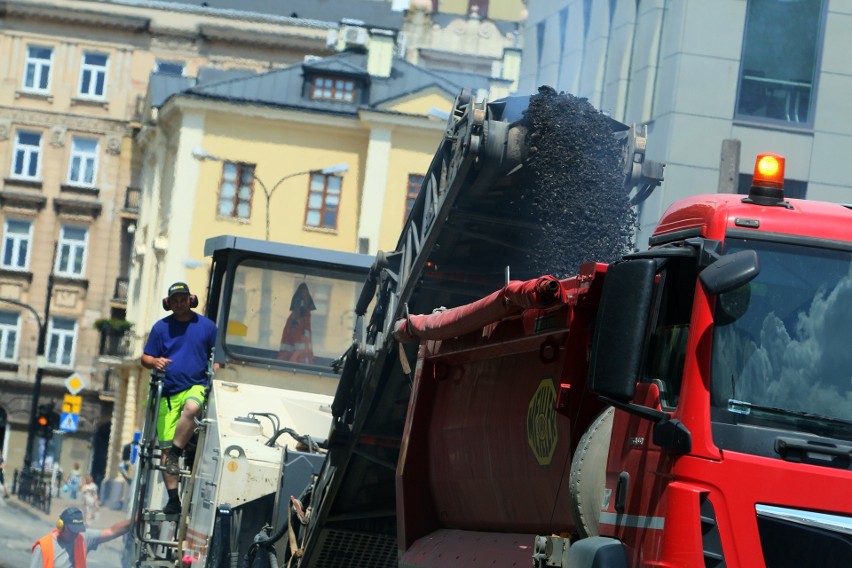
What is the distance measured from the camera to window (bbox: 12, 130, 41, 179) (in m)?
63.2

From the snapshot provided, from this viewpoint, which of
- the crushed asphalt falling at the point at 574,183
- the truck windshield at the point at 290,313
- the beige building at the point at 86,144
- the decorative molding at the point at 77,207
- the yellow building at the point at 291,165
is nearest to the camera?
the crushed asphalt falling at the point at 574,183

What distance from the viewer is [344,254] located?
12.0 meters

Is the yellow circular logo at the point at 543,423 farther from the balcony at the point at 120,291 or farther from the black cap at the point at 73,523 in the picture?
the balcony at the point at 120,291

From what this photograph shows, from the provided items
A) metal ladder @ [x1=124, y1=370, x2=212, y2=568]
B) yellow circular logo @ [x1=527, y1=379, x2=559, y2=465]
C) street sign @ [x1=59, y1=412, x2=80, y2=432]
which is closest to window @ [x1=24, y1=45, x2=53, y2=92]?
street sign @ [x1=59, y1=412, x2=80, y2=432]

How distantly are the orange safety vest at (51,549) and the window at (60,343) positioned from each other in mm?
51157

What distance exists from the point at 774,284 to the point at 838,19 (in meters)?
16.5

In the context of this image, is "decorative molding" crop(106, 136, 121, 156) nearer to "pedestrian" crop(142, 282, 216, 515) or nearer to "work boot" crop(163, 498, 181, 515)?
"pedestrian" crop(142, 282, 216, 515)

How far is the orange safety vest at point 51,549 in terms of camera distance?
1314 cm

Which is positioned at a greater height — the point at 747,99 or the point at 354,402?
the point at 747,99

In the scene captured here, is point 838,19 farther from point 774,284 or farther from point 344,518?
point 774,284

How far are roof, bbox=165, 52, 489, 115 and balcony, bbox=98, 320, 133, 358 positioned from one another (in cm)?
1228

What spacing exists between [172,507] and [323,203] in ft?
120

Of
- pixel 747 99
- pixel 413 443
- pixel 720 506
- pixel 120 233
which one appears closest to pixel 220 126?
pixel 120 233

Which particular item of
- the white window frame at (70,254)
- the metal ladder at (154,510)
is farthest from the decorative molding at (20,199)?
the metal ladder at (154,510)
